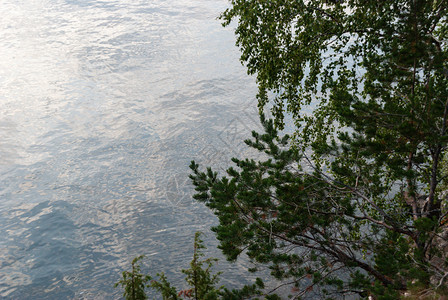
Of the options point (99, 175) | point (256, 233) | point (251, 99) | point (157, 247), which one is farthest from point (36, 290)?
point (251, 99)

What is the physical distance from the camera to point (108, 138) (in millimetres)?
21875

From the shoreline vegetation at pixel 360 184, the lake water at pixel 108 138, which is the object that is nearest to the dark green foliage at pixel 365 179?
the shoreline vegetation at pixel 360 184

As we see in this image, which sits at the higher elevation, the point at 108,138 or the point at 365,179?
the point at 365,179

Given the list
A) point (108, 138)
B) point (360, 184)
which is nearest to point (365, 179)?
point (360, 184)

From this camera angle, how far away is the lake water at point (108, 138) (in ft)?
47.3

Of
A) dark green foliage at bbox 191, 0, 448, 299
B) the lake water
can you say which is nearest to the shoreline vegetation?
dark green foliage at bbox 191, 0, 448, 299

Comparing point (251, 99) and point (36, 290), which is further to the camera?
point (251, 99)

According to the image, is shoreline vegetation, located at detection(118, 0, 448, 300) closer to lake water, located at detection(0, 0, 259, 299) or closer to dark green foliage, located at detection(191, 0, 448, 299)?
dark green foliage, located at detection(191, 0, 448, 299)

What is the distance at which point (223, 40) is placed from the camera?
3178 cm

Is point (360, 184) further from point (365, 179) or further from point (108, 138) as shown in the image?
point (108, 138)

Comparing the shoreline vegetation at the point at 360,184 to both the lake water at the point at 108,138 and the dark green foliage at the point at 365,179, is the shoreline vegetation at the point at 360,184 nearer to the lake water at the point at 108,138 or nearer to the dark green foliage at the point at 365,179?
the dark green foliage at the point at 365,179

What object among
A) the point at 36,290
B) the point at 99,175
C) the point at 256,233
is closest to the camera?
the point at 256,233

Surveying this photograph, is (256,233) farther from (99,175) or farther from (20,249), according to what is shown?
(99,175)

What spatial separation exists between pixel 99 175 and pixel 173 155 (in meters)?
3.46
